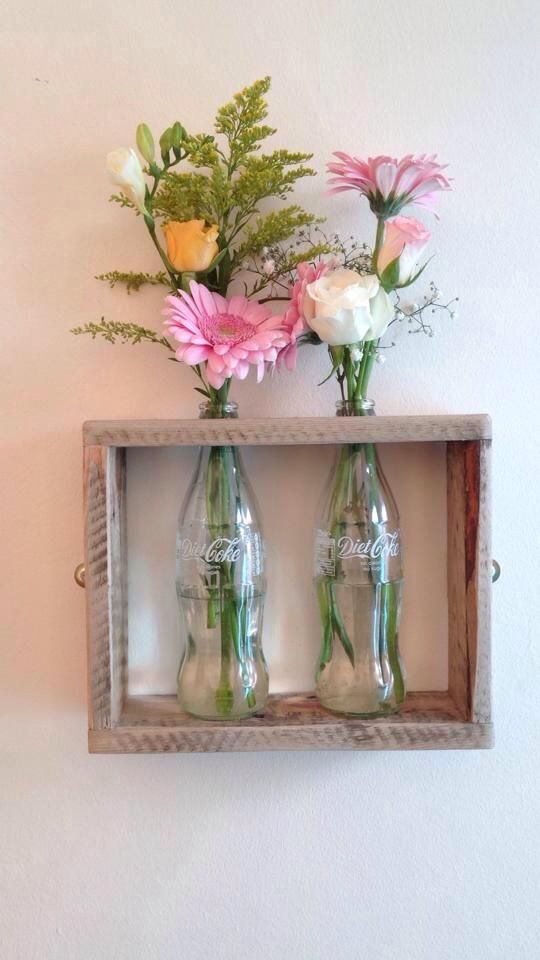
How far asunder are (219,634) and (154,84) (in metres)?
0.54

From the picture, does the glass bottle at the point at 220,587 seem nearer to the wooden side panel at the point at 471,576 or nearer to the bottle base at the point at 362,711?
the bottle base at the point at 362,711

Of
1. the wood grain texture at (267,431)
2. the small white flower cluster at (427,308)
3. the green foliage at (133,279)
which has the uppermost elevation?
the green foliage at (133,279)

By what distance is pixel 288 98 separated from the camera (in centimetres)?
68

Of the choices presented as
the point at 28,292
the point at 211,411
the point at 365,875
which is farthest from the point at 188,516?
the point at 365,875

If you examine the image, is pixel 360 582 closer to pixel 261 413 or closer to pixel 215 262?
pixel 261 413

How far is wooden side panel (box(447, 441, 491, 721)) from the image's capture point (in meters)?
0.59

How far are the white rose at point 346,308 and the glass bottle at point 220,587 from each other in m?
0.12

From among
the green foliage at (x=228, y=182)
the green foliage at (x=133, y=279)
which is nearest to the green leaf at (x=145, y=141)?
the green foliage at (x=228, y=182)

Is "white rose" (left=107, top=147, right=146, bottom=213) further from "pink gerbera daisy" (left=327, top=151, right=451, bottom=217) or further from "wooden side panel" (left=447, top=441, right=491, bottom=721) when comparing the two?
"wooden side panel" (left=447, top=441, right=491, bottom=721)

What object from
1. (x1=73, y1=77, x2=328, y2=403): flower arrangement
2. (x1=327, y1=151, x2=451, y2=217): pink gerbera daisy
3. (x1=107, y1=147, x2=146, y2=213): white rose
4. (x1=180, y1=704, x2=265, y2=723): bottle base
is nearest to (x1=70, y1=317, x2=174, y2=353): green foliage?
(x1=73, y1=77, x2=328, y2=403): flower arrangement

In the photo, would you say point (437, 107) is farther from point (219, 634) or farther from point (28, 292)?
point (219, 634)

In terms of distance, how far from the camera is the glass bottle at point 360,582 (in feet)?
2.05

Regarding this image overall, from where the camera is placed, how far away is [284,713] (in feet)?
2.12

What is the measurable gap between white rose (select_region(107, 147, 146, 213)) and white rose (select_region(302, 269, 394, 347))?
17 cm
